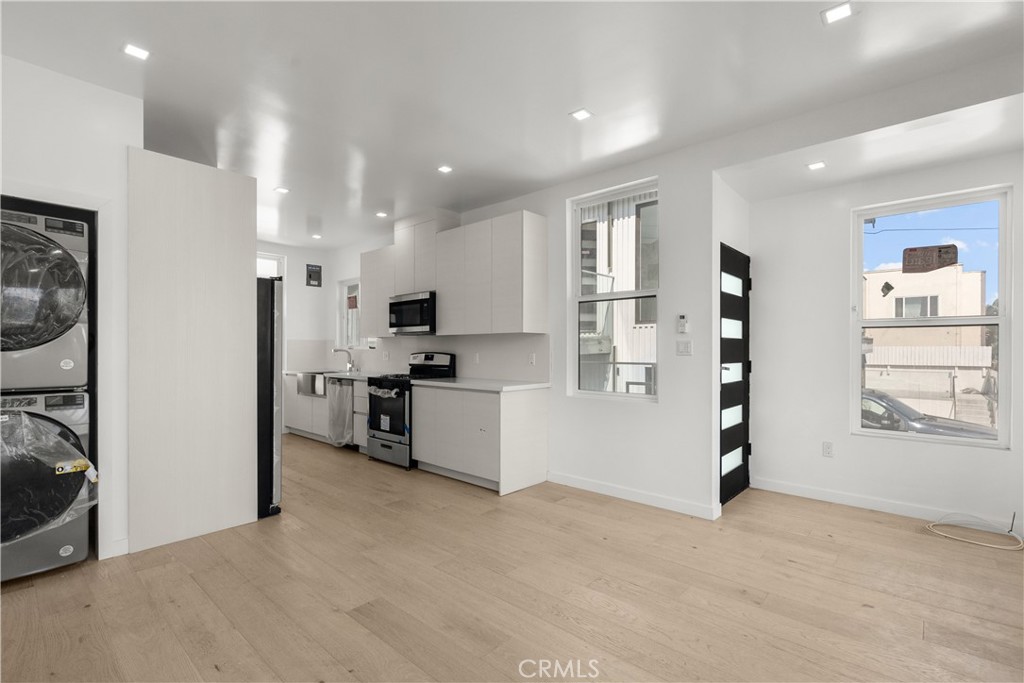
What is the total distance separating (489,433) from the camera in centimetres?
399

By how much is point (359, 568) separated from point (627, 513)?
1.84m

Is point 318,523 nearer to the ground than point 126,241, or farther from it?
nearer to the ground

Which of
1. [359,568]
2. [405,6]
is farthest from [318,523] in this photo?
[405,6]

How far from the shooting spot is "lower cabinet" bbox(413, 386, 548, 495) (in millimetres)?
3951

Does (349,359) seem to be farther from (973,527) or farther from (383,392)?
(973,527)

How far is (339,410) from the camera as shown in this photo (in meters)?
5.60

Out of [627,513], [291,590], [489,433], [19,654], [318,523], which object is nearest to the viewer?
[19,654]

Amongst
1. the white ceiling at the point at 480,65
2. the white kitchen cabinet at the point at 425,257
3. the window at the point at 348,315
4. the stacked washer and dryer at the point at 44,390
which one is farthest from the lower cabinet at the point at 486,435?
the window at the point at 348,315

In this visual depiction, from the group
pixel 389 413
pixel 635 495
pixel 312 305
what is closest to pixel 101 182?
pixel 389 413

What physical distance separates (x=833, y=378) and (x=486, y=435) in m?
2.67

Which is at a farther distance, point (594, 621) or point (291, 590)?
point (291, 590)

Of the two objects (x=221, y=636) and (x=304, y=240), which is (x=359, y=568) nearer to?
(x=221, y=636)

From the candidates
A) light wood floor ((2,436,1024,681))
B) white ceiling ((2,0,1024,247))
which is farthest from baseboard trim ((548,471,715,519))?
white ceiling ((2,0,1024,247))

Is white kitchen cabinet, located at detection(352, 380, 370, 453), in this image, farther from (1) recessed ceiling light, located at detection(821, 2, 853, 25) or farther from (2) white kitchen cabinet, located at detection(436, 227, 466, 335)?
(1) recessed ceiling light, located at detection(821, 2, 853, 25)
